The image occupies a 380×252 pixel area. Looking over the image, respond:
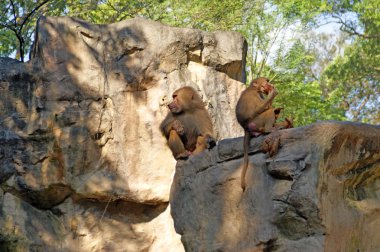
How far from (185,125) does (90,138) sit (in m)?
1.46

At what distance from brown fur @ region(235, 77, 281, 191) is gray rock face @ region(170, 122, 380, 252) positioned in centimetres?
25

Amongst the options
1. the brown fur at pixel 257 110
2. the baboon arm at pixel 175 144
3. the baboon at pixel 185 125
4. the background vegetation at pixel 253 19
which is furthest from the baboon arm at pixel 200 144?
the background vegetation at pixel 253 19

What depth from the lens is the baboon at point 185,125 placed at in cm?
981

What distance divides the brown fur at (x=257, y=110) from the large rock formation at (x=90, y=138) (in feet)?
7.05

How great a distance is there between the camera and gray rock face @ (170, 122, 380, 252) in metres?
7.05

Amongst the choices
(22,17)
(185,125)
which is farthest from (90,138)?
(22,17)

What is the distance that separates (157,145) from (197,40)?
1857mm

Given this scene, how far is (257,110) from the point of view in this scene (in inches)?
327

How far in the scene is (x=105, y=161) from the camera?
10.1 metres

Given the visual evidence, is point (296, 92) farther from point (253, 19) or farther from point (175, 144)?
point (175, 144)

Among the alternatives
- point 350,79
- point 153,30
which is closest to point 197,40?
point 153,30

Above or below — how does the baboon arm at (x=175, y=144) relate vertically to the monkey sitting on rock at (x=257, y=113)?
below

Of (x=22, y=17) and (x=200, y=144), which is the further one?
(x=22, y=17)

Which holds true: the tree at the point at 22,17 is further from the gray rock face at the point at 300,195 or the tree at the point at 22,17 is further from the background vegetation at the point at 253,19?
the gray rock face at the point at 300,195
